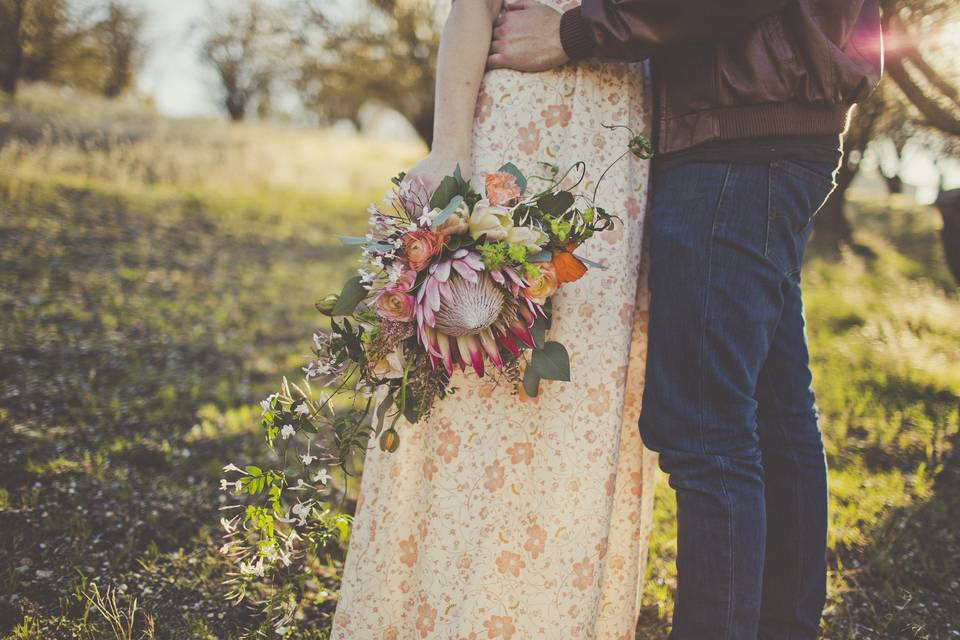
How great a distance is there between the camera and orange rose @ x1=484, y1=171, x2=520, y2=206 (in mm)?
1258

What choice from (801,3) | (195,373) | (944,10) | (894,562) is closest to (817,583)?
(894,562)

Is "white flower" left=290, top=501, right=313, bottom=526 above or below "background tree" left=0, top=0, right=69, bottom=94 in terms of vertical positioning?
below

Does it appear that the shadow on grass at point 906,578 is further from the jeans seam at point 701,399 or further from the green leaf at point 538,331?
the green leaf at point 538,331

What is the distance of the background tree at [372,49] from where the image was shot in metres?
11.5

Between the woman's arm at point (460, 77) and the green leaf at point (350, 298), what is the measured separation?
1.11 ft

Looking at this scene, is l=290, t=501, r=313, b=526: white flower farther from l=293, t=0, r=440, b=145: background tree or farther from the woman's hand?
l=293, t=0, r=440, b=145: background tree

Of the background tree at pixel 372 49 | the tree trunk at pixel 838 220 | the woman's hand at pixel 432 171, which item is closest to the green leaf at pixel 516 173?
the woman's hand at pixel 432 171

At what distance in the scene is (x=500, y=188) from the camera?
126 centimetres

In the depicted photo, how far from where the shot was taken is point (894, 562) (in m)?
2.12

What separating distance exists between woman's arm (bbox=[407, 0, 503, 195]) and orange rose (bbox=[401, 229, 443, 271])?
0.28m

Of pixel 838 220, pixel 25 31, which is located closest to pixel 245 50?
pixel 25 31

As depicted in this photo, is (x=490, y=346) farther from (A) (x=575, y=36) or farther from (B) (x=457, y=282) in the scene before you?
(A) (x=575, y=36)

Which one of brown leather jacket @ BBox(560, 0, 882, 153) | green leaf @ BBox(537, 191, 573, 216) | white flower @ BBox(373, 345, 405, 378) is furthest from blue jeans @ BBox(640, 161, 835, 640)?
white flower @ BBox(373, 345, 405, 378)

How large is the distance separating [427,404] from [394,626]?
0.63 metres
